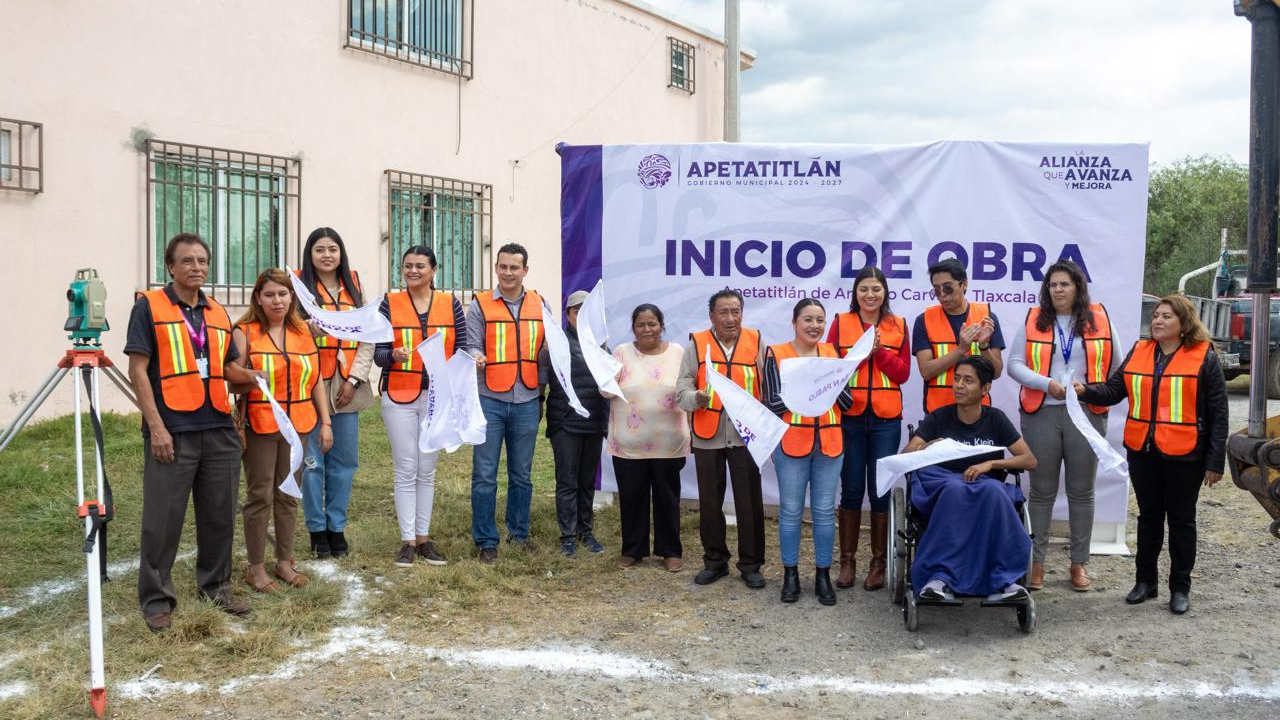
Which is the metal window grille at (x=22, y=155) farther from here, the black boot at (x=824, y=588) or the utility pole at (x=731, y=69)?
the utility pole at (x=731, y=69)

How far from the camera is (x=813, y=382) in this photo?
5.34 metres

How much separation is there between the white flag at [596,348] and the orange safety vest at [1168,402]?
8.91 feet

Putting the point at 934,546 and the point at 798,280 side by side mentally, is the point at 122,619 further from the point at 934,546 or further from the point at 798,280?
the point at 798,280

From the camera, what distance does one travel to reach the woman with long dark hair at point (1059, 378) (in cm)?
572

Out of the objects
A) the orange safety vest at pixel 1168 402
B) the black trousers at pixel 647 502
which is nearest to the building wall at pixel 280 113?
the black trousers at pixel 647 502

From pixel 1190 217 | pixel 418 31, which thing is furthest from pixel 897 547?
pixel 1190 217

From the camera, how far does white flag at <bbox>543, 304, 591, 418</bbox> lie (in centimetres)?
606

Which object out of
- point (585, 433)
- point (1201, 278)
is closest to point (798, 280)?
point (585, 433)

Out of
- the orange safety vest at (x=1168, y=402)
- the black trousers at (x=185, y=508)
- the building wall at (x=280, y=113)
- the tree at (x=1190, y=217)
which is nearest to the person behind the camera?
the black trousers at (x=185, y=508)

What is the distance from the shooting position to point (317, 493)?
618 centimetres

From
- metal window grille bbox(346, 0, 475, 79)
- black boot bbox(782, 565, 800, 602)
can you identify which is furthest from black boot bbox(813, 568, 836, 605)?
metal window grille bbox(346, 0, 475, 79)

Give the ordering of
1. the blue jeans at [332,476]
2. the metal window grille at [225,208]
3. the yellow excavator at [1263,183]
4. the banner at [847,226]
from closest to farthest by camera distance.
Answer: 1. the yellow excavator at [1263,183]
2. the blue jeans at [332,476]
3. the banner at [847,226]
4. the metal window grille at [225,208]

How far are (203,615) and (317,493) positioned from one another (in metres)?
1.35

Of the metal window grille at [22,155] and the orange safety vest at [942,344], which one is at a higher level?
the metal window grille at [22,155]
